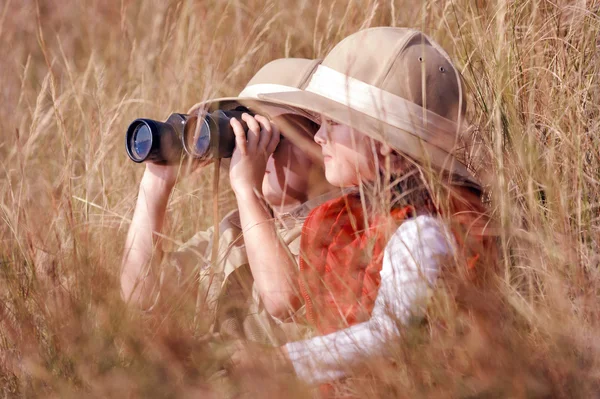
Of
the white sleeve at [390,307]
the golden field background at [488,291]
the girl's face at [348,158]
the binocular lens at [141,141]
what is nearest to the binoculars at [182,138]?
the binocular lens at [141,141]

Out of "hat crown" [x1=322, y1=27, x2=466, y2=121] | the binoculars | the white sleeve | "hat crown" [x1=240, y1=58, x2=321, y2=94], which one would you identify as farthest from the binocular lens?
the white sleeve

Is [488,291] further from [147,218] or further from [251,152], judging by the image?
[147,218]

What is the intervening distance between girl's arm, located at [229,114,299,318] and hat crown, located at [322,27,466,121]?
28 centimetres

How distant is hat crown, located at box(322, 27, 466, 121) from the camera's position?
1.86m

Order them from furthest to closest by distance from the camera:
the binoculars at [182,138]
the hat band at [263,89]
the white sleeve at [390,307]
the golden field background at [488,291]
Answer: the hat band at [263,89], the binoculars at [182,138], the white sleeve at [390,307], the golden field background at [488,291]

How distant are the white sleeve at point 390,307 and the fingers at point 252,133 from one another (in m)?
0.45

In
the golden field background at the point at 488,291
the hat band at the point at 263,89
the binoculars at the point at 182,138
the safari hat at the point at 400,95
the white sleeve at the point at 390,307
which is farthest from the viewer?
the hat band at the point at 263,89

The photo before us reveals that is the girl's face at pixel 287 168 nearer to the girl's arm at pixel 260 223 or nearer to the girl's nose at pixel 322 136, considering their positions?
the girl's arm at pixel 260 223

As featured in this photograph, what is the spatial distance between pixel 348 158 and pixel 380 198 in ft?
0.50

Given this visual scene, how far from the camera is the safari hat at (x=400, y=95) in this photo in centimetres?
181

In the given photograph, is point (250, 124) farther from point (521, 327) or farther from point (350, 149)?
point (521, 327)

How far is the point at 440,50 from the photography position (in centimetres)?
192

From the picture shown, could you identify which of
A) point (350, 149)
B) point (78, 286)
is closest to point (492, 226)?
point (350, 149)

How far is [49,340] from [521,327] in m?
0.92
